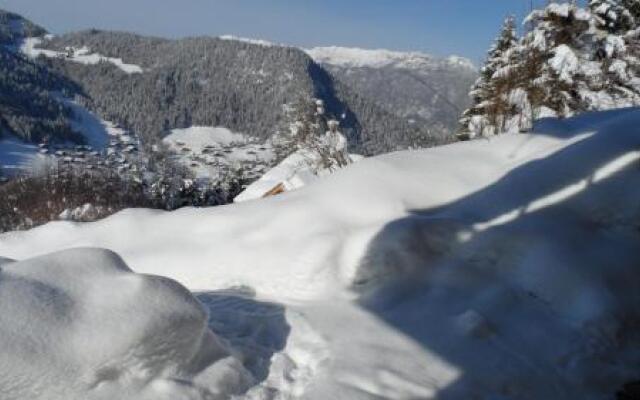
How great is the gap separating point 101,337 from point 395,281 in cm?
202

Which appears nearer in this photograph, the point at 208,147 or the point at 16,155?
the point at 16,155

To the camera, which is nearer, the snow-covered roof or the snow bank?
the snow bank

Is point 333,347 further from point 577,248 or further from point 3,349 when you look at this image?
point 577,248

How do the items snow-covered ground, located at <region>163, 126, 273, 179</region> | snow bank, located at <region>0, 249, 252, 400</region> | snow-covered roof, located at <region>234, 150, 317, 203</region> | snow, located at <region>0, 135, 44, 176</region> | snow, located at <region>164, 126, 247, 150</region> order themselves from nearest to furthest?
snow bank, located at <region>0, 249, 252, 400</region> < snow-covered roof, located at <region>234, 150, 317, 203</region> < snow, located at <region>0, 135, 44, 176</region> < snow-covered ground, located at <region>163, 126, 273, 179</region> < snow, located at <region>164, 126, 247, 150</region>

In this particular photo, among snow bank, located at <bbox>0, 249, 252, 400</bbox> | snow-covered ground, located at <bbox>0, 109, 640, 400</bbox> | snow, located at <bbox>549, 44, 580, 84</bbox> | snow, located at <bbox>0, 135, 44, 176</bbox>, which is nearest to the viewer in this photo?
snow bank, located at <bbox>0, 249, 252, 400</bbox>

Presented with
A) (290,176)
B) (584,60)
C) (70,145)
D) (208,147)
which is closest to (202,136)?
(208,147)

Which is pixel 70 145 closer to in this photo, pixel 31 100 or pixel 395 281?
pixel 31 100

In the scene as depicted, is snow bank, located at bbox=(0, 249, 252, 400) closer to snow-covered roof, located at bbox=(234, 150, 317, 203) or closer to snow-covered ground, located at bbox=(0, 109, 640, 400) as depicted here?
snow-covered ground, located at bbox=(0, 109, 640, 400)

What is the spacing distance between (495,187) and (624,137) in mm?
1234

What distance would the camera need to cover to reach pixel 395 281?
3924 millimetres

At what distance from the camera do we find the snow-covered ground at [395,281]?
2.65 meters

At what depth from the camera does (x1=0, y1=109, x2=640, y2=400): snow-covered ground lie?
265 cm

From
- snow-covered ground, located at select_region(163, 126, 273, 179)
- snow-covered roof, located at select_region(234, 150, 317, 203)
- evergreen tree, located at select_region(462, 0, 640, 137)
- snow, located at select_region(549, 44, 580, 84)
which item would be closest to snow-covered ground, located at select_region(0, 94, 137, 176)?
snow-covered ground, located at select_region(163, 126, 273, 179)

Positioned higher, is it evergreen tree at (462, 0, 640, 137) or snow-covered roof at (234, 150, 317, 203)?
evergreen tree at (462, 0, 640, 137)
